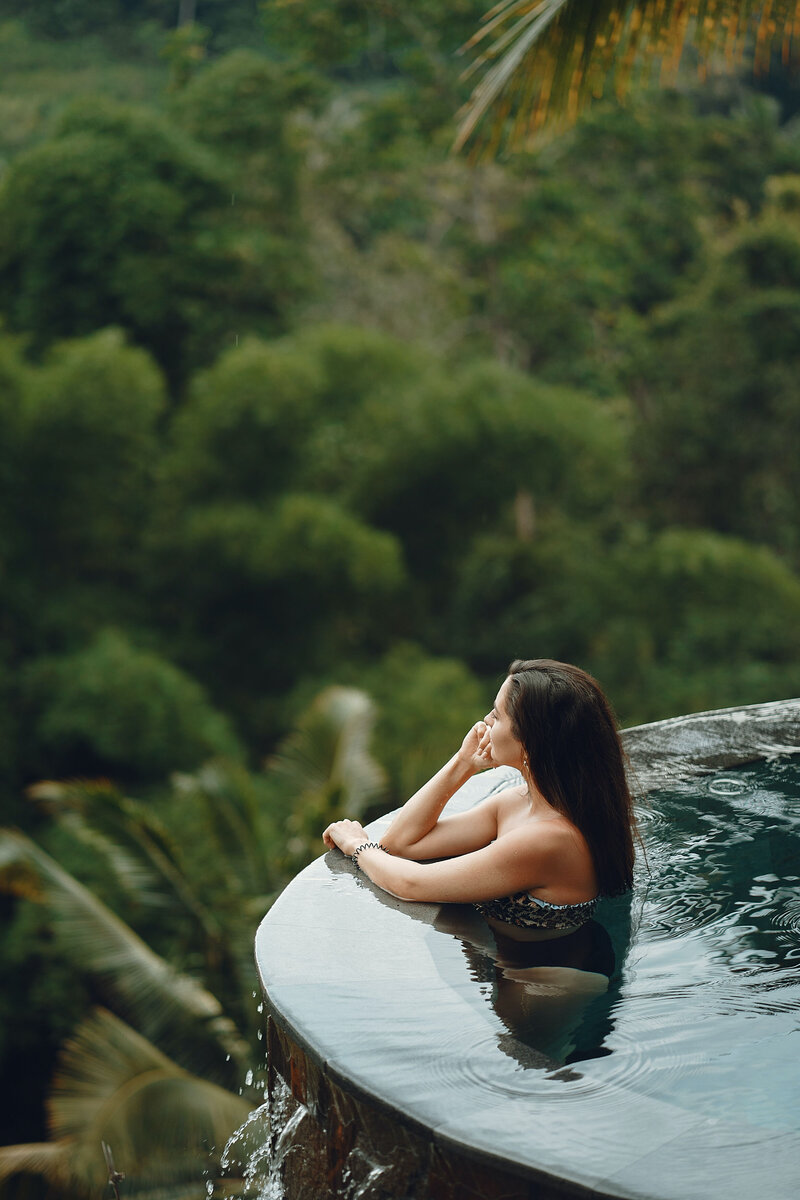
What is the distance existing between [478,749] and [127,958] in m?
5.16

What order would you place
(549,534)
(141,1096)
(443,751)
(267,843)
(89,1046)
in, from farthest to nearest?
1. (549,534)
2. (443,751)
3. (267,843)
4. (89,1046)
5. (141,1096)

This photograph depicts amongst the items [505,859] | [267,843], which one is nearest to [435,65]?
[267,843]

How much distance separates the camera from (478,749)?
284 cm

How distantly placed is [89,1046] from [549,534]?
25.3 feet

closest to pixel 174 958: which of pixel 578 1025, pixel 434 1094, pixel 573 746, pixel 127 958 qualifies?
pixel 127 958

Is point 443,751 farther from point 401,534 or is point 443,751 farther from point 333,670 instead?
point 401,534

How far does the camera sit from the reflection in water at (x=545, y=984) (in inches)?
84.6

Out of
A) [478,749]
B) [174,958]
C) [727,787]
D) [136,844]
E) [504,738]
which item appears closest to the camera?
[504,738]

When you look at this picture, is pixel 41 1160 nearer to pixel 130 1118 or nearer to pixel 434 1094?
pixel 130 1118

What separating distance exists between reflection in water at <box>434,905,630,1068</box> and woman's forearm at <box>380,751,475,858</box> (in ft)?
0.80

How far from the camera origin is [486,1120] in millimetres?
1853

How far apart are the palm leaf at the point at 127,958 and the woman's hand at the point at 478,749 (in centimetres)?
495

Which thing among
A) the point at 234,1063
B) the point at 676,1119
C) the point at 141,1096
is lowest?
the point at 234,1063

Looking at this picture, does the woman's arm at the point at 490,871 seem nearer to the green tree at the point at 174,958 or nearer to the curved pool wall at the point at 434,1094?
the curved pool wall at the point at 434,1094
